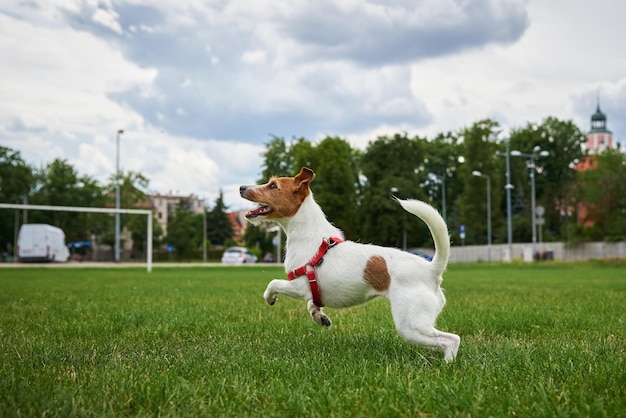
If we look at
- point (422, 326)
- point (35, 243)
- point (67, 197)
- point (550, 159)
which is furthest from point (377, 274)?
point (550, 159)

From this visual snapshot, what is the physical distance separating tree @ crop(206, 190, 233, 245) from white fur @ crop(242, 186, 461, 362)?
93546 millimetres

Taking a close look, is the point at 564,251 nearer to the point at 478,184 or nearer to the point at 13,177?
the point at 478,184

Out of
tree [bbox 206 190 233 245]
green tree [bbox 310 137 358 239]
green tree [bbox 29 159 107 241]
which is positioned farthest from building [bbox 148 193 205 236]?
green tree [bbox 310 137 358 239]

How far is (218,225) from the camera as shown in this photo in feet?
327

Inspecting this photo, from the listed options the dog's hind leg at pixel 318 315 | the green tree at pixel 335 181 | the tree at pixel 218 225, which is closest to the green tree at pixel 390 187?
the green tree at pixel 335 181

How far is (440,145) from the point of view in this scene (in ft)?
291

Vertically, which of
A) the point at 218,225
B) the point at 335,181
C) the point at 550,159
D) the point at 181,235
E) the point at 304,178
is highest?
the point at 550,159

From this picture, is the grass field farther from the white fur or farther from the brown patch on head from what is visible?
the brown patch on head

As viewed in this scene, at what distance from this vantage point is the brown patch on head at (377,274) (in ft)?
16.8

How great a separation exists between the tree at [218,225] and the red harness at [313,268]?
307 feet

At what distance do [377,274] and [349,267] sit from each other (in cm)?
27

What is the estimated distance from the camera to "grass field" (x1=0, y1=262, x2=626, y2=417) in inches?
143

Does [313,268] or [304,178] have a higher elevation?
[304,178]

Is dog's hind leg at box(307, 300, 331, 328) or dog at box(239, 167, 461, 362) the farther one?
dog's hind leg at box(307, 300, 331, 328)
